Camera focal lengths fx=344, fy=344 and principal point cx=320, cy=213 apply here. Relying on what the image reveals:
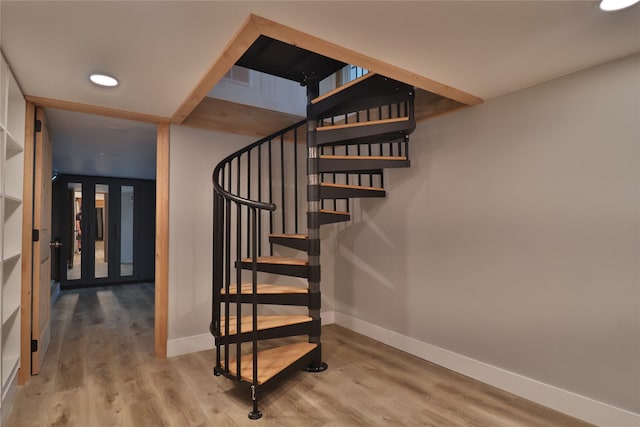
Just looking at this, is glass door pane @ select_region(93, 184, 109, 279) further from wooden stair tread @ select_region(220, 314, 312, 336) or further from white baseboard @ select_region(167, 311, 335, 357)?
wooden stair tread @ select_region(220, 314, 312, 336)

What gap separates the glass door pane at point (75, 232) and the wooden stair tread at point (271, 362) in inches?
214

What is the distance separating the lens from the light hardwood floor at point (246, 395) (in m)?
2.06

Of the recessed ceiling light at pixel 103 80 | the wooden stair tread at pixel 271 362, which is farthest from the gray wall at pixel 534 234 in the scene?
the recessed ceiling light at pixel 103 80

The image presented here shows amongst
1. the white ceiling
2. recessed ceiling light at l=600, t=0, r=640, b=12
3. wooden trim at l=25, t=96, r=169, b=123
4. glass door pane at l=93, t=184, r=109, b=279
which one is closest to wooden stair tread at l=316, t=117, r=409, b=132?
the white ceiling

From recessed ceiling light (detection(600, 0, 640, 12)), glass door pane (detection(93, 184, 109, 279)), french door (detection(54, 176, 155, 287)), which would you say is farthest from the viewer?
glass door pane (detection(93, 184, 109, 279))

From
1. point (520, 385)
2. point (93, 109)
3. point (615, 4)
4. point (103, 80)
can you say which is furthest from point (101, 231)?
point (615, 4)

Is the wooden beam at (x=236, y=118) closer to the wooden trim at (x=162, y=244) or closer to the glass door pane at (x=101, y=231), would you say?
the wooden trim at (x=162, y=244)

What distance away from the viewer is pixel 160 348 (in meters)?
3.03

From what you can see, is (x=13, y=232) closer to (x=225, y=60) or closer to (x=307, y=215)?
(x=225, y=60)

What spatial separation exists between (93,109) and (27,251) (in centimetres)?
121

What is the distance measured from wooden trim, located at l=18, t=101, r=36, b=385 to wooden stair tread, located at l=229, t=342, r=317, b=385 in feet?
5.07

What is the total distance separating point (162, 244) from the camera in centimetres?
307

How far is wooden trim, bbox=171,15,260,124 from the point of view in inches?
66.3

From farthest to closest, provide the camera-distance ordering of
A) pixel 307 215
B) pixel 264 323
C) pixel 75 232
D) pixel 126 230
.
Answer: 1. pixel 126 230
2. pixel 75 232
3. pixel 307 215
4. pixel 264 323
